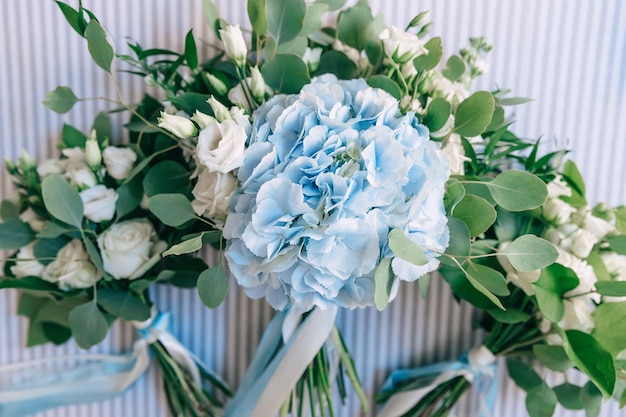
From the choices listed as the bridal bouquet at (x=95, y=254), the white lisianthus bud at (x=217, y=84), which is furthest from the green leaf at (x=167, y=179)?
the white lisianthus bud at (x=217, y=84)

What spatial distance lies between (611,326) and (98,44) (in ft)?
2.19

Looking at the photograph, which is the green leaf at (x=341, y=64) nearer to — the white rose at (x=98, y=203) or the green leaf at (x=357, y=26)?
the green leaf at (x=357, y=26)

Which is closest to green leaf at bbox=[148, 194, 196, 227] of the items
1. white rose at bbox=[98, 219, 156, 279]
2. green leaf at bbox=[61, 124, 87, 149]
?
white rose at bbox=[98, 219, 156, 279]

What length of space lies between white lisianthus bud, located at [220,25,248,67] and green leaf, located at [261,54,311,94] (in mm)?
31

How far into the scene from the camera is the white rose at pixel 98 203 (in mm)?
683

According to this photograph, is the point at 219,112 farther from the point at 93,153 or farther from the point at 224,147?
the point at 93,153

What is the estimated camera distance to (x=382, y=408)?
834mm

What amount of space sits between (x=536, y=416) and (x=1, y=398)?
0.76m

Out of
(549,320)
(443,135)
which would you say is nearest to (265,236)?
(443,135)

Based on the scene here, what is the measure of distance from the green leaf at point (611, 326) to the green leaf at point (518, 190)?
18 centimetres

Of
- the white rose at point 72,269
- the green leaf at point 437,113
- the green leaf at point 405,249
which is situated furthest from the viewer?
the white rose at point 72,269

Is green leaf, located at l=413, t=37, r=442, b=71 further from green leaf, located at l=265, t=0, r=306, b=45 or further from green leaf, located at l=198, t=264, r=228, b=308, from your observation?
green leaf, located at l=198, t=264, r=228, b=308

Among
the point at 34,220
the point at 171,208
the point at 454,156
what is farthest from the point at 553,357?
the point at 34,220

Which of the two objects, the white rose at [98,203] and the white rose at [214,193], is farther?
the white rose at [98,203]
